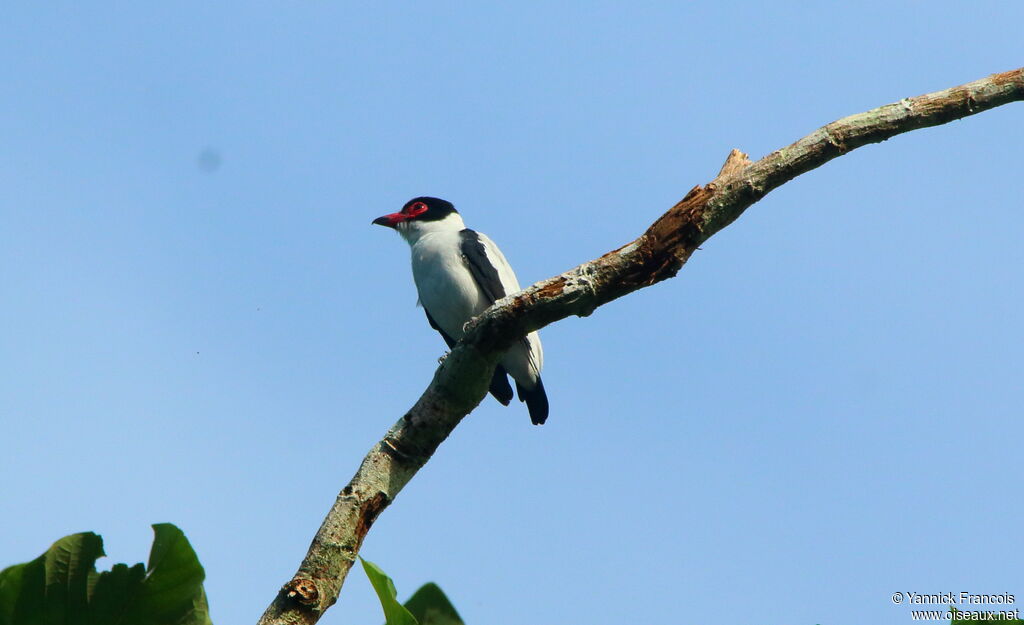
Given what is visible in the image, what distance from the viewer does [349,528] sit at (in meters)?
3.41

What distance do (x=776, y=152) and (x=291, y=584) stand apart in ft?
7.81

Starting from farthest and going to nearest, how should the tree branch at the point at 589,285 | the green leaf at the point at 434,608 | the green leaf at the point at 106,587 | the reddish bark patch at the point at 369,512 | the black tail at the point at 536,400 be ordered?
1. the black tail at the point at 536,400
2. the tree branch at the point at 589,285
3. the reddish bark patch at the point at 369,512
4. the green leaf at the point at 434,608
5. the green leaf at the point at 106,587

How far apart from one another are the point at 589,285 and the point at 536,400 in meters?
3.69

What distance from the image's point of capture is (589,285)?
142 inches

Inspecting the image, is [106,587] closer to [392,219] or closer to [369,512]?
[369,512]

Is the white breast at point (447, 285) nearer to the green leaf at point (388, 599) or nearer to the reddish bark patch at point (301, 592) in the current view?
the reddish bark patch at point (301, 592)

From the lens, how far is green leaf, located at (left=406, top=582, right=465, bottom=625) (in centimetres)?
315

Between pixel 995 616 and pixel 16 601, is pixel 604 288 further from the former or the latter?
pixel 16 601

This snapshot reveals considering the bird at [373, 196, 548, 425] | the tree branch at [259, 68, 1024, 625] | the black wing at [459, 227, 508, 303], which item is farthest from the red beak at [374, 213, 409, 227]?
the tree branch at [259, 68, 1024, 625]

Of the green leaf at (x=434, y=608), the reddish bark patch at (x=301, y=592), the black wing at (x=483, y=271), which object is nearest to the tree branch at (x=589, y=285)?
the reddish bark patch at (x=301, y=592)

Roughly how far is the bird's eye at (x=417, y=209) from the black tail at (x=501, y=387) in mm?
1716

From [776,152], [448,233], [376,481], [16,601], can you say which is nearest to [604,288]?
[776,152]

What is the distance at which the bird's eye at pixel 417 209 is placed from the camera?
8198 millimetres

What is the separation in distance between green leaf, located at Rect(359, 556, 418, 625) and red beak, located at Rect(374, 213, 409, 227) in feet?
18.0
